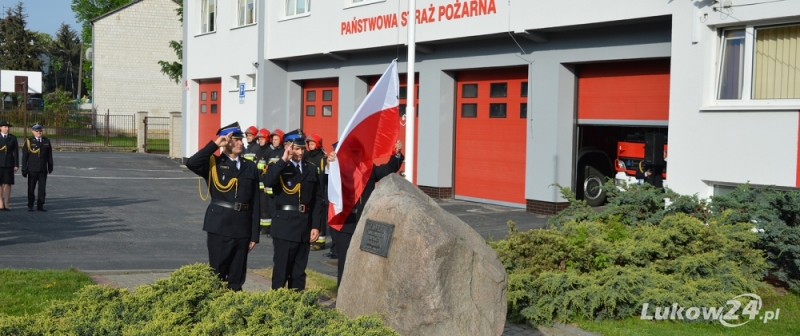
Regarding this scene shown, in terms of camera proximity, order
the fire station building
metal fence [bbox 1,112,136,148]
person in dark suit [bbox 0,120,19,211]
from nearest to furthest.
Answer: the fire station building, person in dark suit [bbox 0,120,19,211], metal fence [bbox 1,112,136,148]

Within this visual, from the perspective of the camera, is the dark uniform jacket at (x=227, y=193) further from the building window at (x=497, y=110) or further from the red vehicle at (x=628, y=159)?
the building window at (x=497, y=110)

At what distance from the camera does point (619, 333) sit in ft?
26.9

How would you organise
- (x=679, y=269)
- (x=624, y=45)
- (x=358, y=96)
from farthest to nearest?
(x=358, y=96) → (x=624, y=45) → (x=679, y=269)

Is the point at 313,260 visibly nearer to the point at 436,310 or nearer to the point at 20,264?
the point at 20,264

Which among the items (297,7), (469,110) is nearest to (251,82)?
(297,7)

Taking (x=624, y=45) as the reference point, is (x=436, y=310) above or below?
below

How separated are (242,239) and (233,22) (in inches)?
861

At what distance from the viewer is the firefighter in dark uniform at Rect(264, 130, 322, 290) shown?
880cm

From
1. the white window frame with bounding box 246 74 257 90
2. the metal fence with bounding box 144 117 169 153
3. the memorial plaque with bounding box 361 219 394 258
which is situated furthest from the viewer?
the metal fence with bounding box 144 117 169 153

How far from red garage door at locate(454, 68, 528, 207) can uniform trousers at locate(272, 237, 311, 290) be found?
33.8 feet

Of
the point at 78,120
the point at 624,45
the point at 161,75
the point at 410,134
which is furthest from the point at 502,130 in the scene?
the point at 161,75

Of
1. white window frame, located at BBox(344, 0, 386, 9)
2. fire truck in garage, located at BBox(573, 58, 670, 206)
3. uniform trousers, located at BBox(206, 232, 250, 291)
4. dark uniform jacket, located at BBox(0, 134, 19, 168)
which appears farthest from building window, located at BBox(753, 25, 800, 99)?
dark uniform jacket, located at BBox(0, 134, 19, 168)

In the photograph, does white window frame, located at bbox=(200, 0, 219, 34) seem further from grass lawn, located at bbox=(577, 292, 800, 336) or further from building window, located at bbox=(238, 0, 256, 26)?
grass lawn, located at bbox=(577, 292, 800, 336)

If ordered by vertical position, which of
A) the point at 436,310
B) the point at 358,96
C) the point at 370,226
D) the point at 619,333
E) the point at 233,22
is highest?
the point at 233,22
